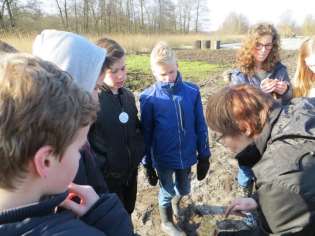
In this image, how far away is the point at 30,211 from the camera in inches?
38.1

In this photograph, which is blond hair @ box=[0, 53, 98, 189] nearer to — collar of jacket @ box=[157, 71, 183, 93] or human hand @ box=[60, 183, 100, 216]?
human hand @ box=[60, 183, 100, 216]

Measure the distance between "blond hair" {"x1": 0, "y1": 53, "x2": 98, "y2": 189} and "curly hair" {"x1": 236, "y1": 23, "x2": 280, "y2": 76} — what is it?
264 cm

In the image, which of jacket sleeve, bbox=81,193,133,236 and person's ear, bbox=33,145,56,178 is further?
jacket sleeve, bbox=81,193,133,236

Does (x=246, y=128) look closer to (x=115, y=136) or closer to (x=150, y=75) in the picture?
(x=115, y=136)

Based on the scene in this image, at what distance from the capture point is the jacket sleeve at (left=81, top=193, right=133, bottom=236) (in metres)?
1.19

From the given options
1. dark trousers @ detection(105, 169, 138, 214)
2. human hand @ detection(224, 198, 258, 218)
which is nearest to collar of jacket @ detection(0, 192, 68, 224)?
human hand @ detection(224, 198, 258, 218)

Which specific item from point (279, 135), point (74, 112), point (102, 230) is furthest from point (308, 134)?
point (74, 112)

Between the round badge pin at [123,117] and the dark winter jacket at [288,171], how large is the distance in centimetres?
113

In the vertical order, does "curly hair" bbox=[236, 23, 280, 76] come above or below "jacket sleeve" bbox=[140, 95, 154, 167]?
above

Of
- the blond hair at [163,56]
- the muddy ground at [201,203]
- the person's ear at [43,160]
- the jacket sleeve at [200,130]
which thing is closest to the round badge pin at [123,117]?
the blond hair at [163,56]

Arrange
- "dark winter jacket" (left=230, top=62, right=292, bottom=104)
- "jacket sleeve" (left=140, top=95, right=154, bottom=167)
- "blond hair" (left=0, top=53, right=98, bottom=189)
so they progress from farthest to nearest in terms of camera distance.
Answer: "dark winter jacket" (left=230, top=62, right=292, bottom=104), "jacket sleeve" (left=140, top=95, right=154, bottom=167), "blond hair" (left=0, top=53, right=98, bottom=189)

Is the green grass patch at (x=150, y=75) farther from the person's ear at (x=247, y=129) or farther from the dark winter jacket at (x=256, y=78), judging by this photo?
the person's ear at (x=247, y=129)

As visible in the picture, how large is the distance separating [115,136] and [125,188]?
512 mm

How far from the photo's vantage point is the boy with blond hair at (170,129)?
299 cm
